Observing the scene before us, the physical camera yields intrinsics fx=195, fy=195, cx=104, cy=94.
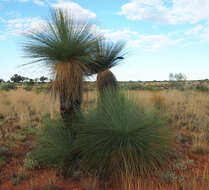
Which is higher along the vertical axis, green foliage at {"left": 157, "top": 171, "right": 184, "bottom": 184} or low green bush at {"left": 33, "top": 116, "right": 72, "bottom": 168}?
low green bush at {"left": 33, "top": 116, "right": 72, "bottom": 168}

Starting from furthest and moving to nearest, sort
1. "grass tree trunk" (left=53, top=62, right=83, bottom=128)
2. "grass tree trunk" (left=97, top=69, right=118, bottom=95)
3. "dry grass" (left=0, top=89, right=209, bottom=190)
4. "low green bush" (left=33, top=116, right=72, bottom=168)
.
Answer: "grass tree trunk" (left=97, top=69, right=118, bottom=95)
"low green bush" (left=33, top=116, right=72, bottom=168)
"grass tree trunk" (left=53, top=62, right=83, bottom=128)
"dry grass" (left=0, top=89, right=209, bottom=190)

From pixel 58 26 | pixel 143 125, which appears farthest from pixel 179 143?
pixel 58 26

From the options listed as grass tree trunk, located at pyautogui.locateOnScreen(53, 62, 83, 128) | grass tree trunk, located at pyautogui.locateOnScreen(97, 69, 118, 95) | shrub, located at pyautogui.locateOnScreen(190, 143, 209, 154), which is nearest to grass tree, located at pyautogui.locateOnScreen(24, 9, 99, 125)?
grass tree trunk, located at pyautogui.locateOnScreen(53, 62, 83, 128)

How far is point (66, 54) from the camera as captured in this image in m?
4.23

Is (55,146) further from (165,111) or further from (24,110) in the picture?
(165,111)

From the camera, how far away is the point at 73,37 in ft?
14.4

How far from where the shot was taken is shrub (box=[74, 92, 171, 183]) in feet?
12.3

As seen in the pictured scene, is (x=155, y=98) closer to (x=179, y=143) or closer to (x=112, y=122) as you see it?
(x=179, y=143)

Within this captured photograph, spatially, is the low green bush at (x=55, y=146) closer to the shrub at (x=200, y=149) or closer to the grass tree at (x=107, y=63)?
the grass tree at (x=107, y=63)

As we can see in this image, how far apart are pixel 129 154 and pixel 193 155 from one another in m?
2.99

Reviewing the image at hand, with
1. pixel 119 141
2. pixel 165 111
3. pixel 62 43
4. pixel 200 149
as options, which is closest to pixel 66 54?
pixel 62 43

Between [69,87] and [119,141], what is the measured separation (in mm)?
1586

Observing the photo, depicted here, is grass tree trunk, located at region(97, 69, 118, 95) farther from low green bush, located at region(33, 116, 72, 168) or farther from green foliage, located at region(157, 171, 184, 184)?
green foliage, located at region(157, 171, 184, 184)

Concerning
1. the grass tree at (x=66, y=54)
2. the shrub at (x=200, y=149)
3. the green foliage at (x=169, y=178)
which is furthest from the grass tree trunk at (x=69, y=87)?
the shrub at (x=200, y=149)
